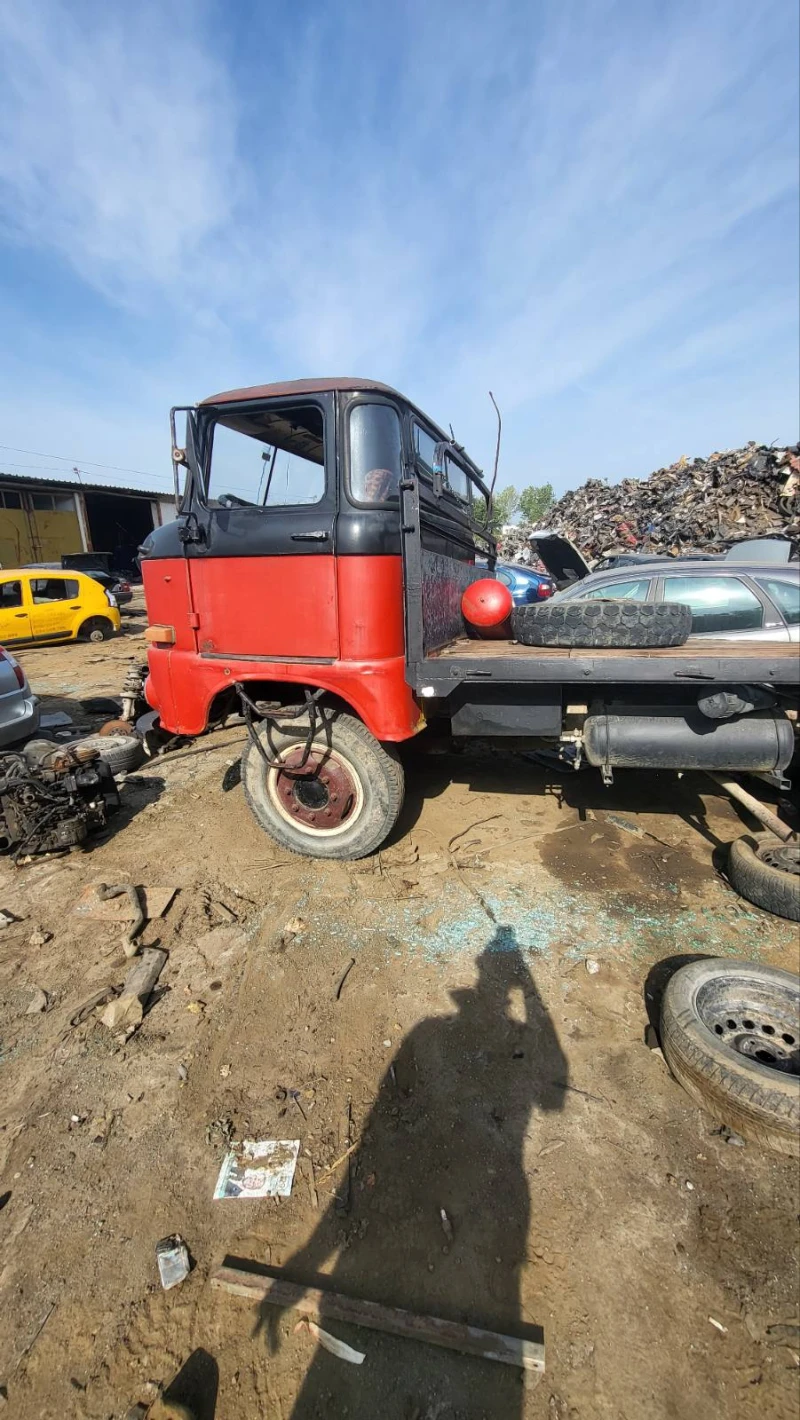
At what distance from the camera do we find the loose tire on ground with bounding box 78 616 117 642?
13.3 meters

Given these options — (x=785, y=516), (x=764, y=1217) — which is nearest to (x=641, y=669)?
(x=764, y=1217)

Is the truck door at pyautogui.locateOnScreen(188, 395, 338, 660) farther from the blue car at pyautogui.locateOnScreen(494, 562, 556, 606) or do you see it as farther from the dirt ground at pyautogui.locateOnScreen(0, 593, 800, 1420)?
the blue car at pyautogui.locateOnScreen(494, 562, 556, 606)

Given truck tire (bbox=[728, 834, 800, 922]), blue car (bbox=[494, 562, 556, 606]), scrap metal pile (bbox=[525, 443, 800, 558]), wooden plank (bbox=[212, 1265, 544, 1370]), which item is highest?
scrap metal pile (bbox=[525, 443, 800, 558])

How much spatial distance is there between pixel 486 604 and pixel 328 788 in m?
1.70

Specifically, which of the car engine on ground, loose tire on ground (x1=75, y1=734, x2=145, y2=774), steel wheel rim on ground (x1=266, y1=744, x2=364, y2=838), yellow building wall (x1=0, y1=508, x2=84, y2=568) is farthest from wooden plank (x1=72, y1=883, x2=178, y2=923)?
yellow building wall (x1=0, y1=508, x2=84, y2=568)

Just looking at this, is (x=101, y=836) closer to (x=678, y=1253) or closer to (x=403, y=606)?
(x=403, y=606)

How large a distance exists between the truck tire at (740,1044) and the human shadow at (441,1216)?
1.66 feet

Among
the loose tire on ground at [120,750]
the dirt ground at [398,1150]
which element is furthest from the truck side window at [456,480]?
the loose tire on ground at [120,750]

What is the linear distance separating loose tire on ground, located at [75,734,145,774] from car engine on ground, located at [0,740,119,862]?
113cm

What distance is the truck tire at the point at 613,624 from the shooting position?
10.5 ft

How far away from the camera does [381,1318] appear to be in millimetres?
1560

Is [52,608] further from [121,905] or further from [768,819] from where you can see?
[768,819]

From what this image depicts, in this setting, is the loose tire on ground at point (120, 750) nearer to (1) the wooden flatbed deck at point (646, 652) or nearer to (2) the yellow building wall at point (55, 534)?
(1) the wooden flatbed deck at point (646, 652)

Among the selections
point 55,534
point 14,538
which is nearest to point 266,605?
point 14,538
